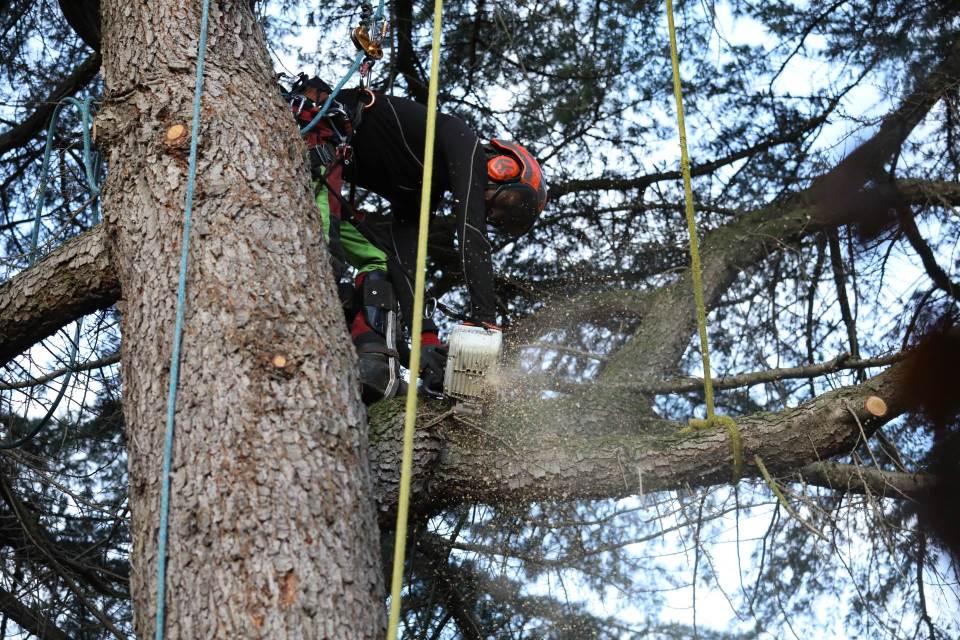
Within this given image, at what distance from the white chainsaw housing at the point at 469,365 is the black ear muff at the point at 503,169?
761 mm

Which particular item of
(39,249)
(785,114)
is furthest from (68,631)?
(785,114)

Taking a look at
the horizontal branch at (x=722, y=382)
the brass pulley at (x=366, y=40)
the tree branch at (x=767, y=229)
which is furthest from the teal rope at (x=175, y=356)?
the tree branch at (x=767, y=229)

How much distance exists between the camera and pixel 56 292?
2.74 meters

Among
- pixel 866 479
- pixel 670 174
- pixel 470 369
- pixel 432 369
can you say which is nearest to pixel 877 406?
pixel 866 479

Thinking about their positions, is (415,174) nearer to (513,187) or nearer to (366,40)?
(513,187)

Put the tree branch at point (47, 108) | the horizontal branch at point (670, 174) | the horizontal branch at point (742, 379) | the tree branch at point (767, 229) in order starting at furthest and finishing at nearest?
the horizontal branch at point (670, 174) < the tree branch at point (47, 108) < the tree branch at point (767, 229) < the horizontal branch at point (742, 379)

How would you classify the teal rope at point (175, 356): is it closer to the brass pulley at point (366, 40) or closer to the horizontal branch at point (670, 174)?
the brass pulley at point (366, 40)

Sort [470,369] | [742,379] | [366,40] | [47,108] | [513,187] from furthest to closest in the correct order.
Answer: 1. [47,108]
2. [742,379]
3. [513,187]
4. [366,40]
5. [470,369]

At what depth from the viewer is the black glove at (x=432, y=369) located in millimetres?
2777

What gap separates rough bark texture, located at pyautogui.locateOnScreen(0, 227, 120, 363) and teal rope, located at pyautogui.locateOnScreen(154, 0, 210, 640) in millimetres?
504

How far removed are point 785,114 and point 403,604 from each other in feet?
9.35

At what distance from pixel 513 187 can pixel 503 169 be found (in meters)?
0.07

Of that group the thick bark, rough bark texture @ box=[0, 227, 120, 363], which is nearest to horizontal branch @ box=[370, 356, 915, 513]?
the thick bark

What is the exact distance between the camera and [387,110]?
3.28 meters
